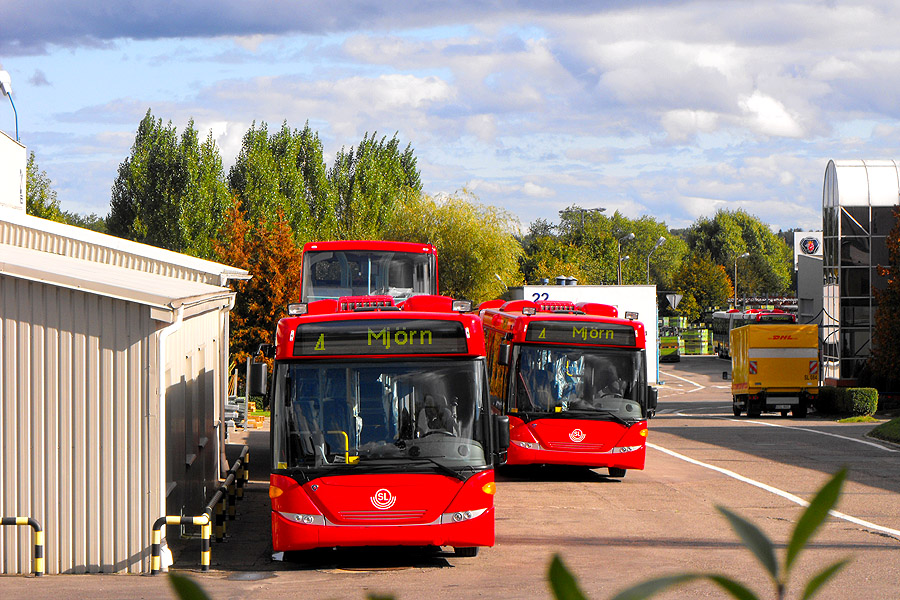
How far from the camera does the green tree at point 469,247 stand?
5569 cm

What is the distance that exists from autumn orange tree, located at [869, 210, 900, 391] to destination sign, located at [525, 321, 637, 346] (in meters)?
21.3

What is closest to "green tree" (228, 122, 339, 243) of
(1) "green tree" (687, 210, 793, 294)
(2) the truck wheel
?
(2) the truck wheel

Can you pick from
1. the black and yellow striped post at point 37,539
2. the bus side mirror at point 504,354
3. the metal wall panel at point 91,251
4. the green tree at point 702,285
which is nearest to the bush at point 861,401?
the bus side mirror at point 504,354

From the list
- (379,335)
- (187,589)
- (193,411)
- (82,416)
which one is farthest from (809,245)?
(187,589)

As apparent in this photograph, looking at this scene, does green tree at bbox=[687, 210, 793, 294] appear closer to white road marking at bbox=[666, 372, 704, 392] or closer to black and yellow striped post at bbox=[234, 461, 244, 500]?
white road marking at bbox=[666, 372, 704, 392]

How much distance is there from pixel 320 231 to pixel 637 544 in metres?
50.5

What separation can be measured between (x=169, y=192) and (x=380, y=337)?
4965 centimetres

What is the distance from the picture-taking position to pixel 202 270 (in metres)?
18.9

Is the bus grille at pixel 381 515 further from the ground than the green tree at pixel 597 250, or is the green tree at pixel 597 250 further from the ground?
the green tree at pixel 597 250

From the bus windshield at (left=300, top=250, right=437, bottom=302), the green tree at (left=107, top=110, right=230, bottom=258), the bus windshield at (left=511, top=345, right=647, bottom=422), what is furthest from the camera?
the green tree at (left=107, top=110, right=230, bottom=258)

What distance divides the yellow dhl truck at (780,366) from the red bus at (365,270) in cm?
1557

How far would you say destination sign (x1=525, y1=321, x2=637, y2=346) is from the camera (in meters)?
17.5

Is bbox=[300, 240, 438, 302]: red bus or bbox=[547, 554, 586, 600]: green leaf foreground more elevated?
bbox=[300, 240, 438, 302]: red bus

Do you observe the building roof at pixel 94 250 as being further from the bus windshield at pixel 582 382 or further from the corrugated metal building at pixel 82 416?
the corrugated metal building at pixel 82 416
